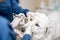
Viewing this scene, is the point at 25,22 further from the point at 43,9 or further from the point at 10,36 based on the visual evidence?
the point at 43,9

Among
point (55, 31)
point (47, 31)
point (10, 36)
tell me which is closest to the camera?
point (10, 36)

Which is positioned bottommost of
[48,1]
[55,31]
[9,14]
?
[55,31]

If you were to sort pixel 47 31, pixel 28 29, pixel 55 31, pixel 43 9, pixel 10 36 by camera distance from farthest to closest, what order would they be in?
pixel 43 9 < pixel 55 31 < pixel 47 31 < pixel 28 29 < pixel 10 36

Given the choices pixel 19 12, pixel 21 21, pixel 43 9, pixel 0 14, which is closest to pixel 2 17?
pixel 0 14

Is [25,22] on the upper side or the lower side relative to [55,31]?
upper

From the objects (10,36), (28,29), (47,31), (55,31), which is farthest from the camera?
(55,31)

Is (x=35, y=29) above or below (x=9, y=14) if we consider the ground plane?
below

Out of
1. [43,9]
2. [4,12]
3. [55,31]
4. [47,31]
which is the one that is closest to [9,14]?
[4,12]

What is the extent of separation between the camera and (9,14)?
2.95ft

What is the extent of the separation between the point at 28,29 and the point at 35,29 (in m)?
0.06

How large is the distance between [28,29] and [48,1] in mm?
1069

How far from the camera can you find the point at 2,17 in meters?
0.84

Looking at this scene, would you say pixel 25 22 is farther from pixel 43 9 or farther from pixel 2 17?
pixel 43 9

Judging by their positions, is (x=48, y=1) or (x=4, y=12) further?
(x=48, y=1)
